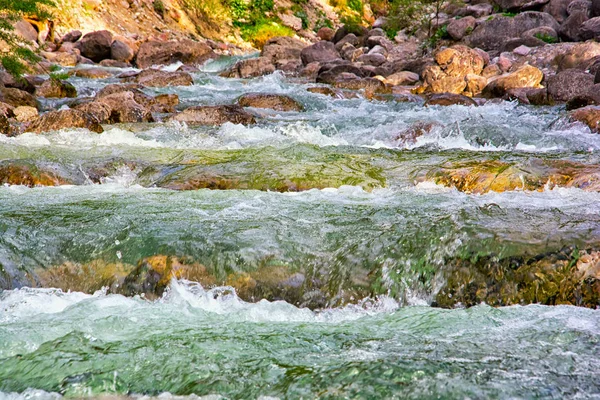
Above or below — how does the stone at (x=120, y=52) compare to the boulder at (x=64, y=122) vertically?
below

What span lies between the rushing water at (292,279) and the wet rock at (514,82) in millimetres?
5985

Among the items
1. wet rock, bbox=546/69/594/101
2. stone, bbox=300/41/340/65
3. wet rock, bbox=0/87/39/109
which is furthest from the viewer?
stone, bbox=300/41/340/65

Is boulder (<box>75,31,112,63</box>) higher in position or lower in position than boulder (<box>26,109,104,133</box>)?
lower

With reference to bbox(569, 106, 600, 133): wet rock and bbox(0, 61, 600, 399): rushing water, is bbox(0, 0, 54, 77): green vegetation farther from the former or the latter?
bbox(569, 106, 600, 133): wet rock

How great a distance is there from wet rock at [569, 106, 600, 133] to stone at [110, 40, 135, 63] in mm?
15719

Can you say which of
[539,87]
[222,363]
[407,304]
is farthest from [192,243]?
[539,87]

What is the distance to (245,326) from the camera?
272cm

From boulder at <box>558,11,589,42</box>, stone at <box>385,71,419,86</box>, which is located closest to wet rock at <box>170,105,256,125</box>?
stone at <box>385,71,419,86</box>

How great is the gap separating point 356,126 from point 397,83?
6.64m

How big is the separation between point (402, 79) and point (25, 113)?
951 centimetres

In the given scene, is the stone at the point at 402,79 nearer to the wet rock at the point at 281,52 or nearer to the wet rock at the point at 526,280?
the wet rock at the point at 281,52

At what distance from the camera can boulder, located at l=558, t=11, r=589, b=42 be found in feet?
60.6

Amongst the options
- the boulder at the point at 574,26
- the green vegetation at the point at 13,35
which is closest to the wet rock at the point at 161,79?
the green vegetation at the point at 13,35

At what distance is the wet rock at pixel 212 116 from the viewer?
961cm
